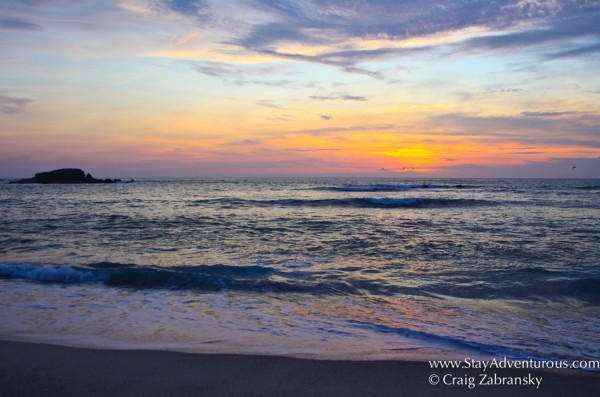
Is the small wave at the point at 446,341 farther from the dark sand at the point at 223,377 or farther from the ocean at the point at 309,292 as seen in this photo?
the dark sand at the point at 223,377

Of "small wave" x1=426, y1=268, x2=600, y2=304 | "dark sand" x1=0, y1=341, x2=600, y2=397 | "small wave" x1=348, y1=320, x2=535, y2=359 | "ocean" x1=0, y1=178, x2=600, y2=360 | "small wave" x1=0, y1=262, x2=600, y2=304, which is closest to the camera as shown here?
"dark sand" x1=0, y1=341, x2=600, y2=397

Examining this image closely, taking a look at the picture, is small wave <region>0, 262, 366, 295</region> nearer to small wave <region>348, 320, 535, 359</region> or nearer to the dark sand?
small wave <region>348, 320, 535, 359</region>

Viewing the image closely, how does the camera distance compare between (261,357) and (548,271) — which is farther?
(548,271)

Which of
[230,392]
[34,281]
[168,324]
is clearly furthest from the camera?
[34,281]

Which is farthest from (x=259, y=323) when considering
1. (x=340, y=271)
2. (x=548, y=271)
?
(x=548, y=271)

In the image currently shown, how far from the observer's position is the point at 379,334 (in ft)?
17.6

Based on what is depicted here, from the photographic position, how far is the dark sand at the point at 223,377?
12.2 ft

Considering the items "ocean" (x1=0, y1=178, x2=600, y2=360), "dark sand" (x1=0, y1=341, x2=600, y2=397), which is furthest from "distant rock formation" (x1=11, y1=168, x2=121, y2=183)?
"dark sand" (x1=0, y1=341, x2=600, y2=397)

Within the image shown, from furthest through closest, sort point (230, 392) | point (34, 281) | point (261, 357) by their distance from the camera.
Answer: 1. point (34, 281)
2. point (261, 357)
3. point (230, 392)

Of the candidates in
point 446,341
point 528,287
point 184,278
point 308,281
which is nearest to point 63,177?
point 184,278

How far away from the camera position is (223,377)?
13.1 ft

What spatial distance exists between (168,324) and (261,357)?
6.43 feet

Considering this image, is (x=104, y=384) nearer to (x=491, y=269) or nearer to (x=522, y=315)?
(x=522, y=315)

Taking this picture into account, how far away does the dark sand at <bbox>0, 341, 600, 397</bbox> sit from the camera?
3723 millimetres
